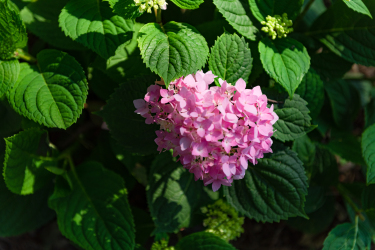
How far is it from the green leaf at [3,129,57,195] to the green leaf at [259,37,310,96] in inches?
47.1

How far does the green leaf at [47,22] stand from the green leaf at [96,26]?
27 cm

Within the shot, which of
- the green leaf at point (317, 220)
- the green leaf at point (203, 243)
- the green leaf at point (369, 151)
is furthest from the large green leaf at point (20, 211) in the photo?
the green leaf at point (369, 151)

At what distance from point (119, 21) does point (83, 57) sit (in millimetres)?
506

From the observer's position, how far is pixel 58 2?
5.68 feet

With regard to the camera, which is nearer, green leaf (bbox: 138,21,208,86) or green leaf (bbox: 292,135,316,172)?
green leaf (bbox: 138,21,208,86)

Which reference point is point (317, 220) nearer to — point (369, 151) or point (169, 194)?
point (369, 151)

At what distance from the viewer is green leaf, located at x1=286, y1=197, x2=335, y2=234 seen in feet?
7.22

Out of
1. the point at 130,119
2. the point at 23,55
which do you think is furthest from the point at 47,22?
the point at 130,119

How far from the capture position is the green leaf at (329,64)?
1859 mm

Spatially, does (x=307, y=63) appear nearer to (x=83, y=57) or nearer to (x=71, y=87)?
(x=71, y=87)

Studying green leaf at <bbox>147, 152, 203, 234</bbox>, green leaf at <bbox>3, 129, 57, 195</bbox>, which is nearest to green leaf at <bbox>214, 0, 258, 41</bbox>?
green leaf at <bbox>147, 152, 203, 234</bbox>

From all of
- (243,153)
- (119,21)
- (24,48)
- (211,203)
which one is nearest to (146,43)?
(119,21)

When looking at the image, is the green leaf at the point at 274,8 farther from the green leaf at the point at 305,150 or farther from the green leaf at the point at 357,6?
the green leaf at the point at 305,150

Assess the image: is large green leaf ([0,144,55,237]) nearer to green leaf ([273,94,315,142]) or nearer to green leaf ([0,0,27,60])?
green leaf ([0,0,27,60])
